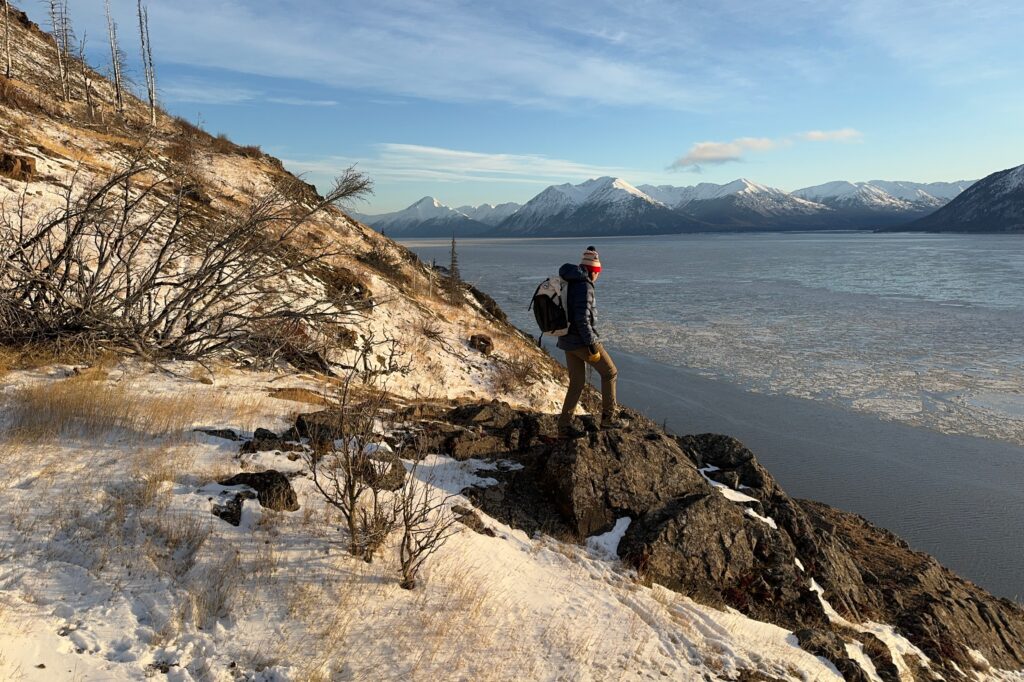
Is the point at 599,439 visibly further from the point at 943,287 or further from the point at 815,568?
the point at 943,287

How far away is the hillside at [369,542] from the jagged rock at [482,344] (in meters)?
8.15

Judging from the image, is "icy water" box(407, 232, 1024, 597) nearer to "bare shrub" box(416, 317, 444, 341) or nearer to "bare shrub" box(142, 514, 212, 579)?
"bare shrub" box(416, 317, 444, 341)

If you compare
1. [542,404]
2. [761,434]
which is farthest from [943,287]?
[542,404]

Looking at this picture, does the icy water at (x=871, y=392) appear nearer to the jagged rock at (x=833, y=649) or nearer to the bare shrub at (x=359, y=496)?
the jagged rock at (x=833, y=649)

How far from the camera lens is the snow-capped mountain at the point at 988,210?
168 metres

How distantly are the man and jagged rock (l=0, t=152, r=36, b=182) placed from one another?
40.4ft

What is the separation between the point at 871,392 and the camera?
52.9ft

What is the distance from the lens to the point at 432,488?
5.53 metres

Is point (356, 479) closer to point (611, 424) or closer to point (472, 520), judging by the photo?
point (472, 520)

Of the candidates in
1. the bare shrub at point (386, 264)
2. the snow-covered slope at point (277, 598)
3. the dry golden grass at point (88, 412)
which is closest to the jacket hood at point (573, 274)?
the snow-covered slope at point (277, 598)

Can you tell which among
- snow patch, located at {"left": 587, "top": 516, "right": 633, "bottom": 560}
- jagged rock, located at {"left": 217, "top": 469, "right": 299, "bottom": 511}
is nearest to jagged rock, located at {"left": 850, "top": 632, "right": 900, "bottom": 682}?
snow patch, located at {"left": 587, "top": 516, "right": 633, "bottom": 560}

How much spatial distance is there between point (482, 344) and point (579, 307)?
37.3 ft

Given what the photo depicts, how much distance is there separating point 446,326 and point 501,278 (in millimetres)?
32381

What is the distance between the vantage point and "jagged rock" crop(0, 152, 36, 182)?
12.0 metres
